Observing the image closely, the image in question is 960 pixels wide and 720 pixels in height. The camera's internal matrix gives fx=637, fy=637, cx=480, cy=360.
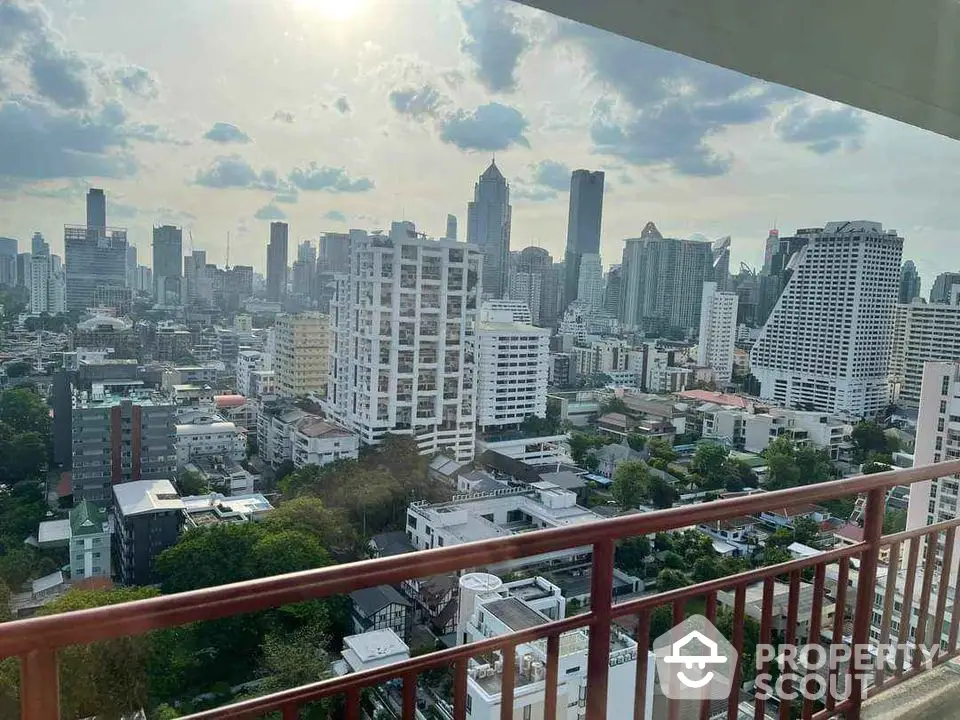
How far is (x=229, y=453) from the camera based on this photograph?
5809mm

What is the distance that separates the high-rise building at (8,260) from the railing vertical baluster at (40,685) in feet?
17.3

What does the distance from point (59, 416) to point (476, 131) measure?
5.38 m

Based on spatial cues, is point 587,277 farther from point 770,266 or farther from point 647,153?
point 770,266

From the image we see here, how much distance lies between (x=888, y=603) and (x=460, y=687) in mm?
1184

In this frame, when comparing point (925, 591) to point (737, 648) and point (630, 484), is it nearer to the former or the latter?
point (737, 648)

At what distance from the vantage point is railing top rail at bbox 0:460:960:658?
21.7 inches

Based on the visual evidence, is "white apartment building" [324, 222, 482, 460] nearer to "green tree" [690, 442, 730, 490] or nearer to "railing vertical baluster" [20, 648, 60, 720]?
"green tree" [690, 442, 730, 490]

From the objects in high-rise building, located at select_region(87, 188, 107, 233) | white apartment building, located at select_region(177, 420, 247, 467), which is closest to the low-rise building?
white apartment building, located at select_region(177, 420, 247, 467)

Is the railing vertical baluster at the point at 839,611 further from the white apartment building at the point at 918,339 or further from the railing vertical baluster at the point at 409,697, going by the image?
the white apartment building at the point at 918,339

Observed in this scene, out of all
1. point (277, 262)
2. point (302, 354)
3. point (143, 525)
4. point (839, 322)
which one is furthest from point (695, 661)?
point (839, 322)

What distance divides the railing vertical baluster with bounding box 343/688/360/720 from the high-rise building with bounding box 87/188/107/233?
606 cm

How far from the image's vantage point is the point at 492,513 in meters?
5.85

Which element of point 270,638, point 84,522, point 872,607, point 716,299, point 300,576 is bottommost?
point 84,522

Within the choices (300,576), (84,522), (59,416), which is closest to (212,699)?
(300,576)
